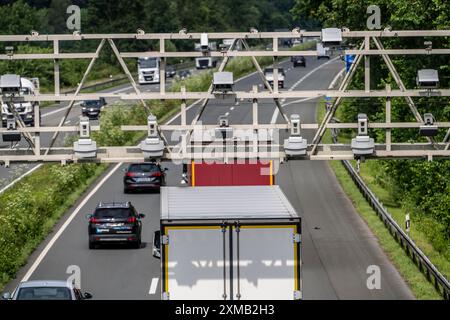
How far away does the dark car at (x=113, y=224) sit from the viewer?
37.1 m

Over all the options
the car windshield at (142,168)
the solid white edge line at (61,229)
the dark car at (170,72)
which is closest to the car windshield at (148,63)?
the dark car at (170,72)

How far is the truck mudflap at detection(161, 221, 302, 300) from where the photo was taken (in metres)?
20.5

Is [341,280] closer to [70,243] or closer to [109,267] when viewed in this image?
[109,267]

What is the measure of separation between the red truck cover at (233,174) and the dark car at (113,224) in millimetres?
4880

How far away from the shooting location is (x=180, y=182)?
180ft

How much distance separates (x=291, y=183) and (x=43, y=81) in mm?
52516

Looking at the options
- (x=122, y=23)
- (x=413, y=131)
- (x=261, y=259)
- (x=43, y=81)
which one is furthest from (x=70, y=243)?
(x=122, y=23)

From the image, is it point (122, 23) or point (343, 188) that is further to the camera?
point (122, 23)

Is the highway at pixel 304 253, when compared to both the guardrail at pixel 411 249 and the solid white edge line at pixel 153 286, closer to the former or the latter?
the solid white edge line at pixel 153 286

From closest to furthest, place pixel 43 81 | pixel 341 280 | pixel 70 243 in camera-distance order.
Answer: pixel 341 280 → pixel 70 243 → pixel 43 81

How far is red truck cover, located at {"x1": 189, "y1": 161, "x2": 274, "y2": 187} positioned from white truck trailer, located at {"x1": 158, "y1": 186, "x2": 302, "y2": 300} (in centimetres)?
1129
